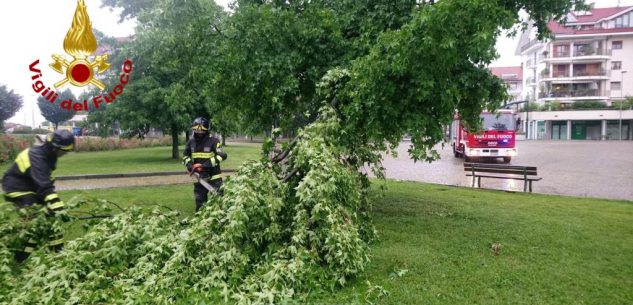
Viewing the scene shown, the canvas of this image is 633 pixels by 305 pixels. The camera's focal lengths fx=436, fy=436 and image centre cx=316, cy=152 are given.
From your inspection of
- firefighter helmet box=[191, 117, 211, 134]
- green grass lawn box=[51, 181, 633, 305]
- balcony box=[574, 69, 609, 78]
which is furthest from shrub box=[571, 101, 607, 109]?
firefighter helmet box=[191, 117, 211, 134]

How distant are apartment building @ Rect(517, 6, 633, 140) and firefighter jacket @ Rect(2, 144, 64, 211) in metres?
57.7

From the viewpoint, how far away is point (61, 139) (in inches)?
193

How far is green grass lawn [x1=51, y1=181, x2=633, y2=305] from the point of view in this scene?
4309 mm

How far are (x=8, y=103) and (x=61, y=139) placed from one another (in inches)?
1691

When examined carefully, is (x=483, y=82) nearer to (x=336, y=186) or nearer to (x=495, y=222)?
(x=495, y=222)

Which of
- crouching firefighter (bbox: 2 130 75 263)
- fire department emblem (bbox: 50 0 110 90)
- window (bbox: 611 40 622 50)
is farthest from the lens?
window (bbox: 611 40 622 50)

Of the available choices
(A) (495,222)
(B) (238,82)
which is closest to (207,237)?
(B) (238,82)

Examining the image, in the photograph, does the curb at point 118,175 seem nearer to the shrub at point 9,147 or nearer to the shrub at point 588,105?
the shrub at point 9,147

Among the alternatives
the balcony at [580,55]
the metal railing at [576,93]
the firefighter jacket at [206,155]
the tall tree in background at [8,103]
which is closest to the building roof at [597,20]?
the balcony at [580,55]

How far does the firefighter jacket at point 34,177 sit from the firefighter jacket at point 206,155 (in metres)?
2.39

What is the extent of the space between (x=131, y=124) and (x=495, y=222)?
51.4 ft

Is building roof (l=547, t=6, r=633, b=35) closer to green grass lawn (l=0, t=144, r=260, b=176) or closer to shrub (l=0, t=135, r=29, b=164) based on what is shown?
green grass lawn (l=0, t=144, r=260, b=176)

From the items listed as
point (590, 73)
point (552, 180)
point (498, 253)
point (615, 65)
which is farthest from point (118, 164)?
point (615, 65)

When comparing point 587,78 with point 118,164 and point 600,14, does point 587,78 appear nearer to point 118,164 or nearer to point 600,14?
point 600,14
